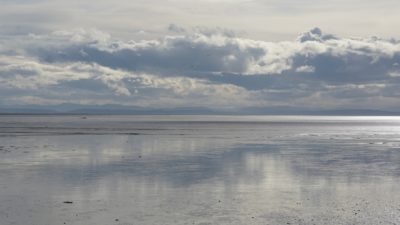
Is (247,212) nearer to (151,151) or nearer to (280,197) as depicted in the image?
(280,197)

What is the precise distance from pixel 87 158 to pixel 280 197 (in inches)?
1072

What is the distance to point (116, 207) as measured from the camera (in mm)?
25750

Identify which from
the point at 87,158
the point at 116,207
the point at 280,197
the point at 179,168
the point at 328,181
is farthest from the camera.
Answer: the point at 87,158

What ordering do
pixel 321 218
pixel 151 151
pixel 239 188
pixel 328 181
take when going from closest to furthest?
pixel 321 218
pixel 239 188
pixel 328 181
pixel 151 151

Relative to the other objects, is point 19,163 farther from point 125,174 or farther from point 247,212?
point 247,212

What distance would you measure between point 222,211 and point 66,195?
8834mm

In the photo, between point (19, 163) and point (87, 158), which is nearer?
point (19, 163)

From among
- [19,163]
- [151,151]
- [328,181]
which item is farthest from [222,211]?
[151,151]

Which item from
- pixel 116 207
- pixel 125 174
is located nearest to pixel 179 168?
pixel 125 174

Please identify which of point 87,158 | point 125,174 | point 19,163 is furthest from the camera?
point 87,158

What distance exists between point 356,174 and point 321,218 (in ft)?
55.7

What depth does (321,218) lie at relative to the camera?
23.7 meters

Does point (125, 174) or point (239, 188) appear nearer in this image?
point (239, 188)

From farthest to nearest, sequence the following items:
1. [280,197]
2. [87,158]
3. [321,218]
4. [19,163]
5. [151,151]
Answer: [151,151], [87,158], [19,163], [280,197], [321,218]
